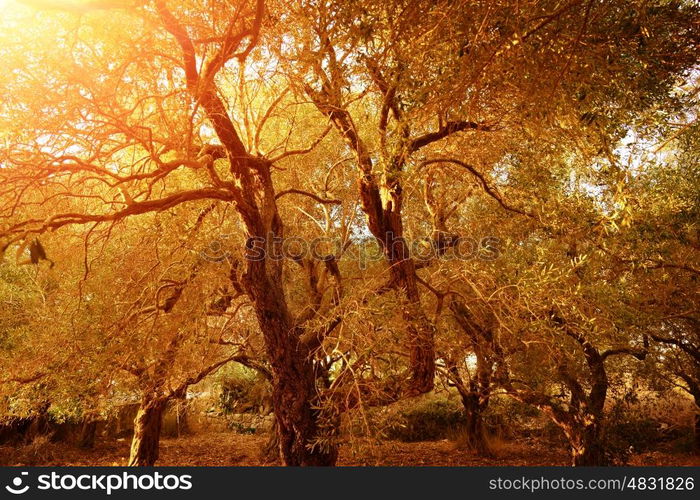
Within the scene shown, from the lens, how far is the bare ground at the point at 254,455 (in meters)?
12.2

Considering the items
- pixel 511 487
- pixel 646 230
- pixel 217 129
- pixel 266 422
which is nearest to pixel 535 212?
pixel 646 230

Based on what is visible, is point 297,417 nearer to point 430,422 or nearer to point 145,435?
point 145,435

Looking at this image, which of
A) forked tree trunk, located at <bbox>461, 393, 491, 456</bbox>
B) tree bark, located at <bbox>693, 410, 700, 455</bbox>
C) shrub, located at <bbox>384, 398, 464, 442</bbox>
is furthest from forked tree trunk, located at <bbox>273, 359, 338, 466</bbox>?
tree bark, located at <bbox>693, 410, 700, 455</bbox>

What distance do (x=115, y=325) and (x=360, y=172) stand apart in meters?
4.37

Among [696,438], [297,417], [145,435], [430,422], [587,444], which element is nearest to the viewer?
[297,417]

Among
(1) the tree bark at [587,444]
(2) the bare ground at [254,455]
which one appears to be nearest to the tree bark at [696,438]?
(2) the bare ground at [254,455]

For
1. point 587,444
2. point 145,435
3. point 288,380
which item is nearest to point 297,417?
point 288,380

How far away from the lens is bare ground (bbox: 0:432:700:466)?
480 inches

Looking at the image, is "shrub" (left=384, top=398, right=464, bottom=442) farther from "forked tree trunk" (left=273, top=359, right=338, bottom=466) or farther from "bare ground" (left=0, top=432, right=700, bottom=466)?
"forked tree trunk" (left=273, top=359, right=338, bottom=466)

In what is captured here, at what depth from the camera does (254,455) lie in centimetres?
1424

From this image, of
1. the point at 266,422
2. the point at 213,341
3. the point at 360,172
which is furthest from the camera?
the point at 266,422

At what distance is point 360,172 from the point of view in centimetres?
620

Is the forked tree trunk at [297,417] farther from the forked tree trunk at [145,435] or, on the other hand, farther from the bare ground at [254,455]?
the forked tree trunk at [145,435]

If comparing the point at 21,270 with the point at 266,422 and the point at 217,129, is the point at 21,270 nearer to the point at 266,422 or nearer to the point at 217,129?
the point at 217,129
